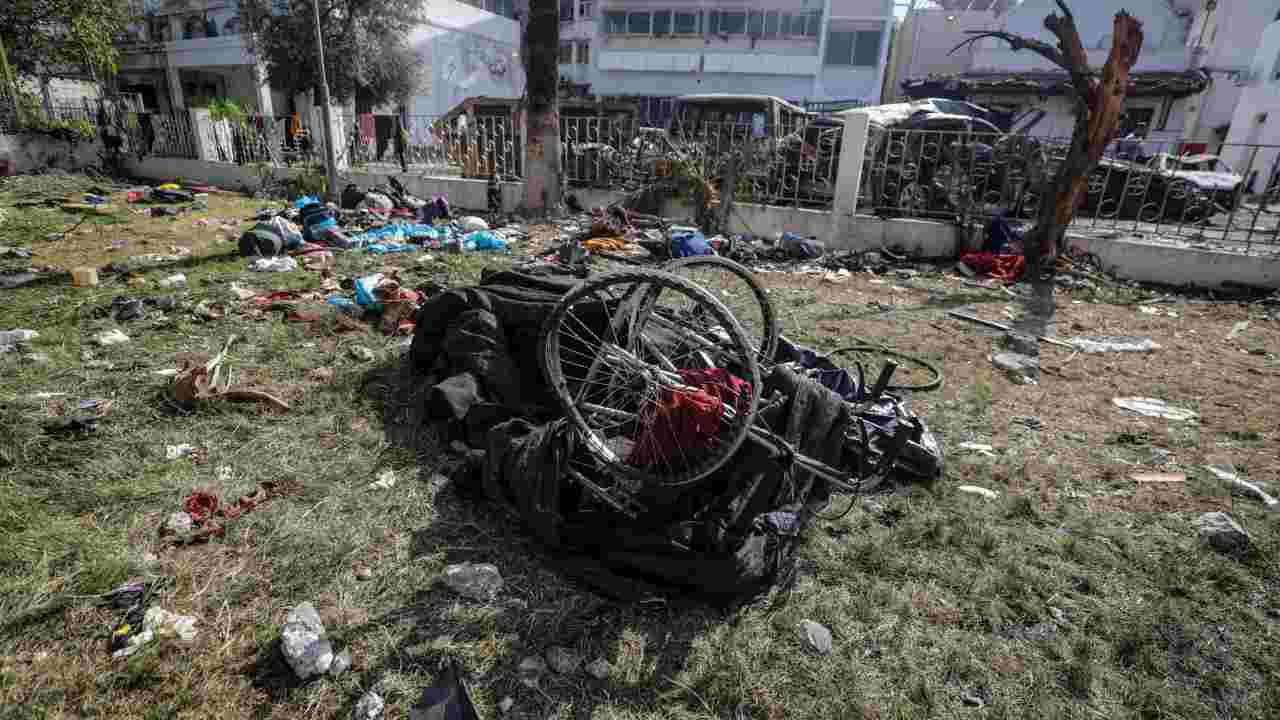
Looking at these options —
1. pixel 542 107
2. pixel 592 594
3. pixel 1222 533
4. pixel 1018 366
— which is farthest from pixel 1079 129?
pixel 592 594

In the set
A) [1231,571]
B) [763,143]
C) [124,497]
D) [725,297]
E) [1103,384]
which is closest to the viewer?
[1231,571]

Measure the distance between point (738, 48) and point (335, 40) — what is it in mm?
14964

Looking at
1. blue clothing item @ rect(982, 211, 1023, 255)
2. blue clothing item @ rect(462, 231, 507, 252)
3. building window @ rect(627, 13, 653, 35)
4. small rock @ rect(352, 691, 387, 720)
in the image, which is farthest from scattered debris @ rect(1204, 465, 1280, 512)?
building window @ rect(627, 13, 653, 35)

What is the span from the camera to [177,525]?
2.26 m

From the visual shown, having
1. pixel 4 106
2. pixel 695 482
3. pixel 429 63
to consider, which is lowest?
pixel 695 482

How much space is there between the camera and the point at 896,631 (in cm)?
197

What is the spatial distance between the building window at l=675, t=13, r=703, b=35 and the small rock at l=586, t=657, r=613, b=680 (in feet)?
91.3

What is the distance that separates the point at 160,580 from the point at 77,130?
53.8 feet

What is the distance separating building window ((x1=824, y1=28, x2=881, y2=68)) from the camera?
23906 mm

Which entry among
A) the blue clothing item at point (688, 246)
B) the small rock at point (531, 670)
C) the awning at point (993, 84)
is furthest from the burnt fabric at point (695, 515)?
the awning at point (993, 84)

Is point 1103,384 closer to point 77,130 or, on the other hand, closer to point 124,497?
point 124,497

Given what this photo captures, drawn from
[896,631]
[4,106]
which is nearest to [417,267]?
[896,631]

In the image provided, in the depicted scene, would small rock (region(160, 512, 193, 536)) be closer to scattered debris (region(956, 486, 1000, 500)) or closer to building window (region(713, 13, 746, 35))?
scattered debris (region(956, 486, 1000, 500))

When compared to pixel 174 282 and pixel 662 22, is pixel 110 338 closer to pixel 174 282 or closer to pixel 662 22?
pixel 174 282
